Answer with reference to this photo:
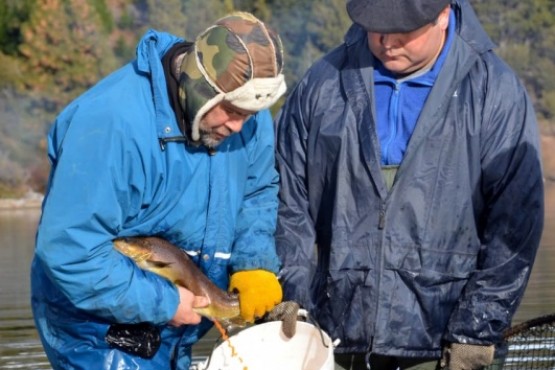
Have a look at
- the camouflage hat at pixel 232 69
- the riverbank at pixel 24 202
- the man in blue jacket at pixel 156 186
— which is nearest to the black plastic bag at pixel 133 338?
the man in blue jacket at pixel 156 186

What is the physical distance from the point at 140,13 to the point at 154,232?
795 inches

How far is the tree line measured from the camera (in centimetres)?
2089

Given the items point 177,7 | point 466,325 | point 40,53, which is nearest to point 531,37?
point 177,7

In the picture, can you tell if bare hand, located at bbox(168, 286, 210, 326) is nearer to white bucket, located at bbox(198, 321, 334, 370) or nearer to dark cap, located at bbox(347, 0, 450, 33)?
white bucket, located at bbox(198, 321, 334, 370)

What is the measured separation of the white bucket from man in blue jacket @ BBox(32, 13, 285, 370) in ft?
0.29

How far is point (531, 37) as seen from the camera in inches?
968

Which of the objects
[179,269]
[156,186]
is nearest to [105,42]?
[179,269]

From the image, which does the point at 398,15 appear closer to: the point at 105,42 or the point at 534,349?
the point at 534,349

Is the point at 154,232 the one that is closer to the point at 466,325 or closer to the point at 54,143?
the point at 54,143

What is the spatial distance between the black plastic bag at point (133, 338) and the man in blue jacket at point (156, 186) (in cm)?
3

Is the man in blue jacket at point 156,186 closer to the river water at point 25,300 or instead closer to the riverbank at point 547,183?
the river water at point 25,300

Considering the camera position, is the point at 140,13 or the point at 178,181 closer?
the point at 178,181

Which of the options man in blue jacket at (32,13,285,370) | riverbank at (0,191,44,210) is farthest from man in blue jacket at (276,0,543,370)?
riverbank at (0,191,44,210)

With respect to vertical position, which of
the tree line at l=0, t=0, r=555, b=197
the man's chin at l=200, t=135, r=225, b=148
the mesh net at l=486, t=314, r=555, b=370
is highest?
Result: the man's chin at l=200, t=135, r=225, b=148
